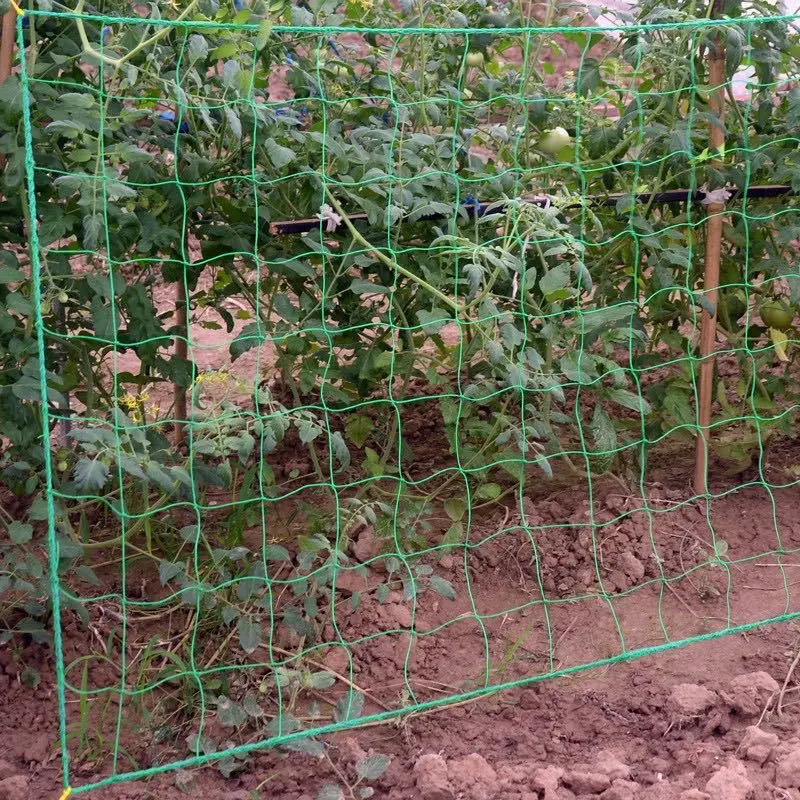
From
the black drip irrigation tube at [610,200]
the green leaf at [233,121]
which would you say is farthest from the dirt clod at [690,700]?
the green leaf at [233,121]

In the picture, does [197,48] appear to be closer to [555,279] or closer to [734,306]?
[555,279]

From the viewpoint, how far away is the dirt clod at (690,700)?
2.66 meters

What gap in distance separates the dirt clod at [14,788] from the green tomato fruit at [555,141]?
2.05 metres

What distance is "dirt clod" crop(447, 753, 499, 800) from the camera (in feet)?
7.95

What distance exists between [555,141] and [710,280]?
581 millimetres

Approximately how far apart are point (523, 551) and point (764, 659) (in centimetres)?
68

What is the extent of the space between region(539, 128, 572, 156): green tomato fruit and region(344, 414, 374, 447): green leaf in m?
0.91

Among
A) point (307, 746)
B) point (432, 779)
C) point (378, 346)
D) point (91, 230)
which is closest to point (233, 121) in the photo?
point (91, 230)

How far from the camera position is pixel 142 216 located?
9.11ft

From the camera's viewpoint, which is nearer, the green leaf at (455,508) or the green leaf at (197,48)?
the green leaf at (197,48)

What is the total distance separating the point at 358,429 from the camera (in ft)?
10.7

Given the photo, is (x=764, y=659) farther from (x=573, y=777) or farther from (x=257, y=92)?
(x=257, y=92)

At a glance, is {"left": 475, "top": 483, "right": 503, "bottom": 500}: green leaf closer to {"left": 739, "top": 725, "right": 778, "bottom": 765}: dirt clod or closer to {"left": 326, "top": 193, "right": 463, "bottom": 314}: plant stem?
{"left": 326, "top": 193, "right": 463, "bottom": 314}: plant stem

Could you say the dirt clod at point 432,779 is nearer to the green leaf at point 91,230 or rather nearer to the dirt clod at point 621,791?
the dirt clod at point 621,791
